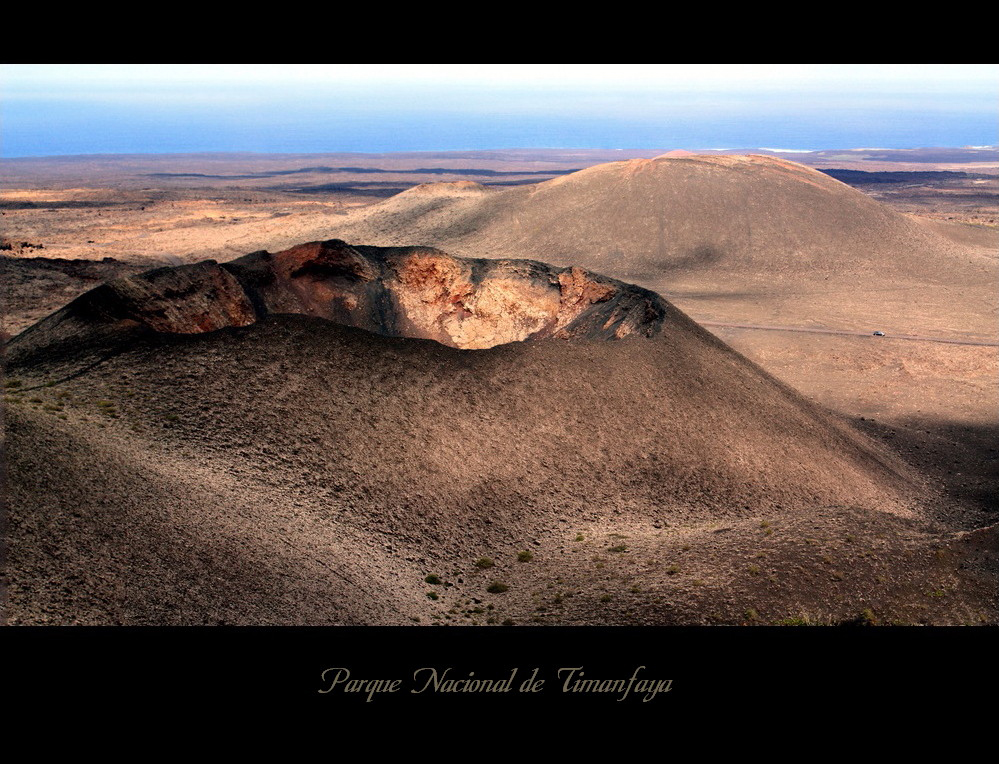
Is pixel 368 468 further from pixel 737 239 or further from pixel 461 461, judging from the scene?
pixel 737 239

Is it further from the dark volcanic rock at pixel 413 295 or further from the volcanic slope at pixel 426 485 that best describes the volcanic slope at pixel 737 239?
the volcanic slope at pixel 426 485

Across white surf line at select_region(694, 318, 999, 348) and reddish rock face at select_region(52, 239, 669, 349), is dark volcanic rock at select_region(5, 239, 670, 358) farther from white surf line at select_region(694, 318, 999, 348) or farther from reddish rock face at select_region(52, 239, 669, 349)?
white surf line at select_region(694, 318, 999, 348)

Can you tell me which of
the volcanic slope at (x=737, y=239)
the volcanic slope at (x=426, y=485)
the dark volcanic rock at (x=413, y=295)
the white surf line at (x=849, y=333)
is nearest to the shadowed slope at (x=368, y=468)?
the volcanic slope at (x=426, y=485)

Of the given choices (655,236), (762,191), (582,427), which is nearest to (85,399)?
(582,427)

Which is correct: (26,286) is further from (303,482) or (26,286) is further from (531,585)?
(531,585)

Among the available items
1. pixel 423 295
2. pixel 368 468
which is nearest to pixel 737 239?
pixel 423 295

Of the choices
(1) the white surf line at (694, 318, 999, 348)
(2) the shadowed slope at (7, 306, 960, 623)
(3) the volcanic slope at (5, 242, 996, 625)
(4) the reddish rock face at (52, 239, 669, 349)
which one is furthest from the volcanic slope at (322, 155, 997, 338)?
(3) the volcanic slope at (5, 242, 996, 625)
